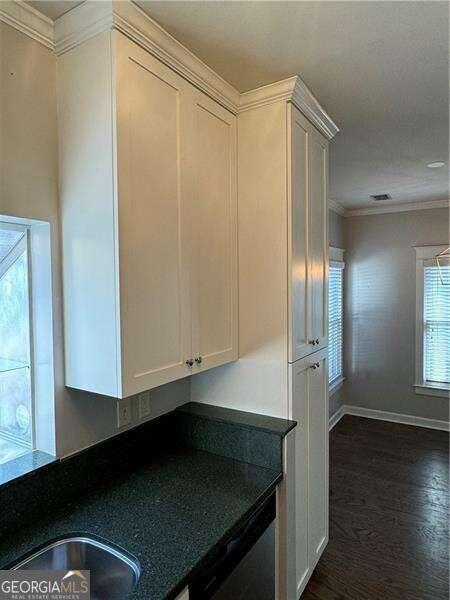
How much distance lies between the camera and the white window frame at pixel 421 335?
4152 mm

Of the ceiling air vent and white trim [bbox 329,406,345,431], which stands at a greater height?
the ceiling air vent

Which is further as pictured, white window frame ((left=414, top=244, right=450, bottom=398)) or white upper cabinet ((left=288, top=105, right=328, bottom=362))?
white window frame ((left=414, top=244, right=450, bottom=398))

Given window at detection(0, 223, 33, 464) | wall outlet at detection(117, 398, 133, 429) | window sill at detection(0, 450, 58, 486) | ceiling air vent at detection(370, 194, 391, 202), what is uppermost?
ceiling air vent at detection(370, 194, 391, 202)

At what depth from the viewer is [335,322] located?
441cm

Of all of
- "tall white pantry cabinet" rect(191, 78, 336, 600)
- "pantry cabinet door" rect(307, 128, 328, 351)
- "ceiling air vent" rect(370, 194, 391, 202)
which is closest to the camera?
"tall white pantry cabinet" rect(191, 78, 336, 600)

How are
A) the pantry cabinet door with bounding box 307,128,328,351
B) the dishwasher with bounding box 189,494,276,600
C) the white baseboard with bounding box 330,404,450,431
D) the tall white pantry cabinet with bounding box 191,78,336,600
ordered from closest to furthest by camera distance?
the dishwasher with bounding box 189,494,276,600
the tall white pantry cabinet with bounding box 191,78,336,600
the pantry cabinet door with bounding box 307,128,328,351
the white baseboard with bounding box 330,404,450,431

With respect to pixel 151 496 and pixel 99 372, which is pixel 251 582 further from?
pixel 99 372

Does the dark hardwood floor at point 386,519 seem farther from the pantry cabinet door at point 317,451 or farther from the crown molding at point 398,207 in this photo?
the crown molding at point 398,207

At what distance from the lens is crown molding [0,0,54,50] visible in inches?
46.2

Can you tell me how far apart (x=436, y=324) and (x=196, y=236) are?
369 cm

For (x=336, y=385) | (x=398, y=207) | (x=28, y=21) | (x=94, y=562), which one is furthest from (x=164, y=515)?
(x=398, y=207)

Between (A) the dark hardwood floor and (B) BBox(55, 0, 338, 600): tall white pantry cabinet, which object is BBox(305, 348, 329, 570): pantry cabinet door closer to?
(B) BBox(55, 0, 338, 600): tall white pantry cabinet

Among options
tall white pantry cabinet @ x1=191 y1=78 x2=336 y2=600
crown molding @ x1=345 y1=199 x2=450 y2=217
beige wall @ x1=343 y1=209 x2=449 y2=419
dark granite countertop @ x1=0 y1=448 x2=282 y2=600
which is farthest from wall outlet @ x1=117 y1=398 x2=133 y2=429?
crown molding @ x1=345 y1=199 x2=450 y2=217
